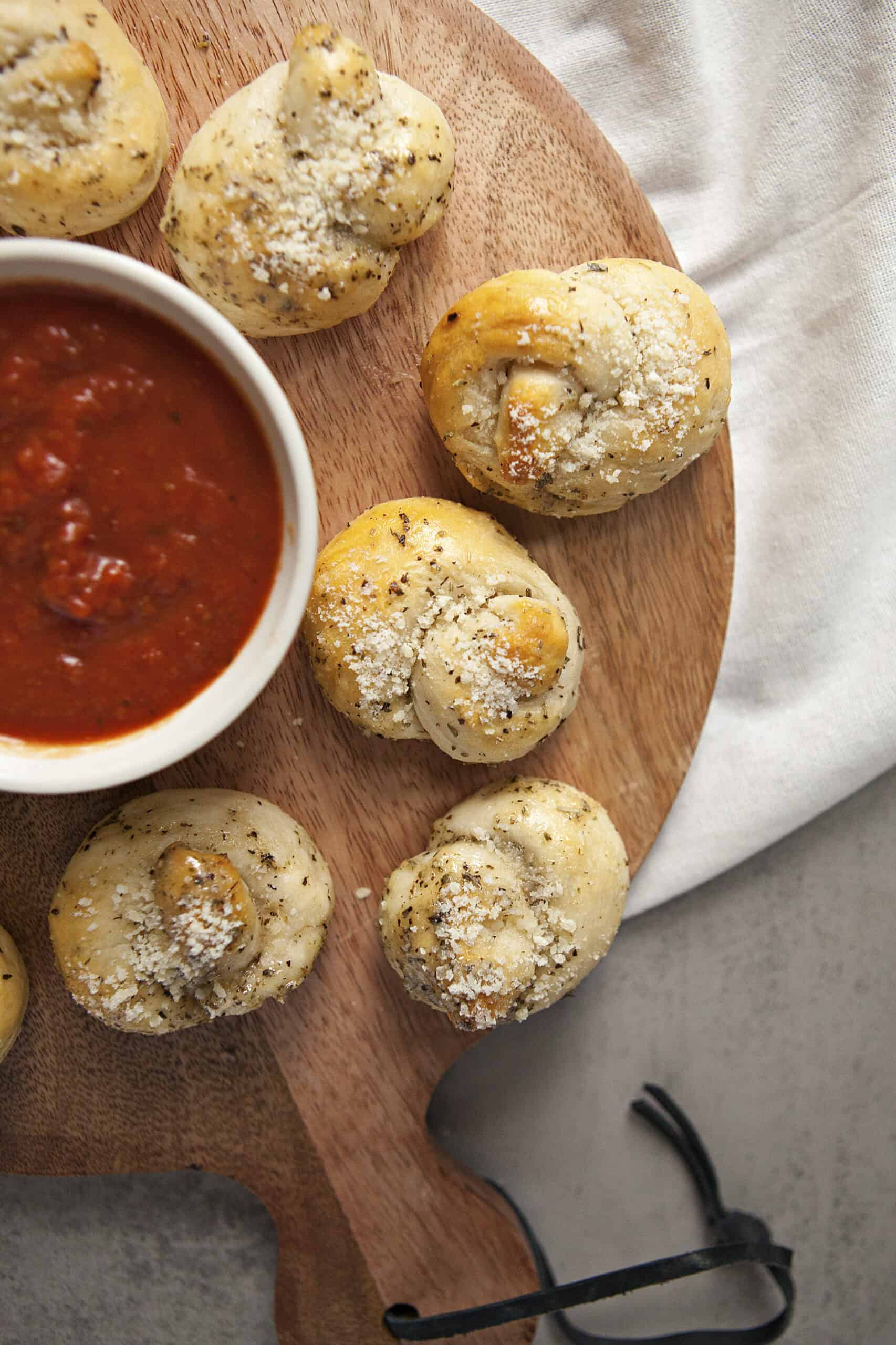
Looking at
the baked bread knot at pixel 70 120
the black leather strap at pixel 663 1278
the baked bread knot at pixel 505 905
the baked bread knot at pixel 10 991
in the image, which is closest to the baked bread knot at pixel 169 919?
the baked bread knot at pixel 10 991

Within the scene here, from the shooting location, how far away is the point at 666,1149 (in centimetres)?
269

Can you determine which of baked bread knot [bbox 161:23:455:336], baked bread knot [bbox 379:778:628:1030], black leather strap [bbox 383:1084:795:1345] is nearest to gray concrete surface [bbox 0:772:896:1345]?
black leather strap [bbox 383:1084:795:1345]

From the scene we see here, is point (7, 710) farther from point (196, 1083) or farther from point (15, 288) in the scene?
point (196, 1083)

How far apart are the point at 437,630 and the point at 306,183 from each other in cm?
84

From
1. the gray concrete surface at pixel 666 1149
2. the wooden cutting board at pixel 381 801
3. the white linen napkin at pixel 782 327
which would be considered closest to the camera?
the wooden cutting board at pixel 381 801

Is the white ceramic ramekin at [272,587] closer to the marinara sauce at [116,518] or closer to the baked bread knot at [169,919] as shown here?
the marinara sauce at [116,518]

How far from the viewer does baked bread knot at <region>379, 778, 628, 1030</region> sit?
1.88 metres

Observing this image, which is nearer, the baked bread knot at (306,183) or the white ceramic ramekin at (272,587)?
the white ceramic ramekin at (272,587)

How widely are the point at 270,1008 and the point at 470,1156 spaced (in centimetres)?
87

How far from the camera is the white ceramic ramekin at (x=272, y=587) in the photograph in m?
1.54

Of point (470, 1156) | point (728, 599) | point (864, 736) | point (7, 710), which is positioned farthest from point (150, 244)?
point (470, 1156)

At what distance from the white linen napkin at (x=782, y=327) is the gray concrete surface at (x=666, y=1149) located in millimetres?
385

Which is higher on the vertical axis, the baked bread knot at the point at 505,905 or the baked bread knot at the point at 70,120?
the baked bread knot at the point at 70,120

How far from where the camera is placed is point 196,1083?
2.11 meters
